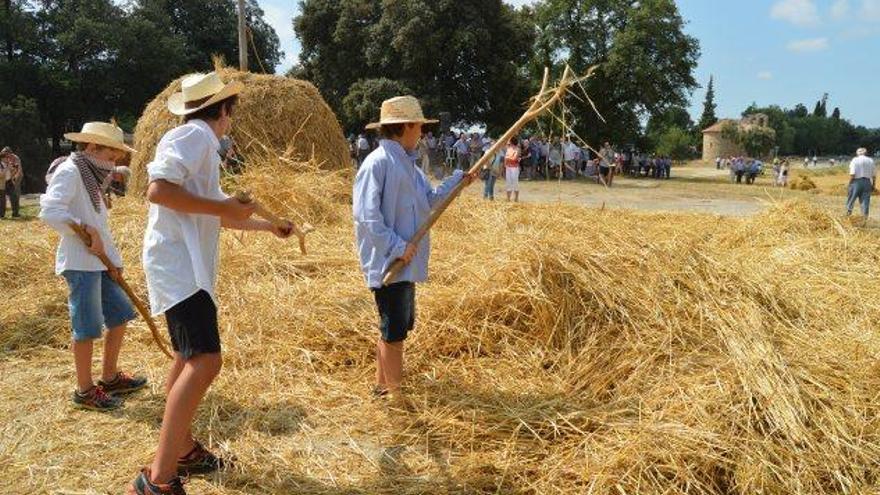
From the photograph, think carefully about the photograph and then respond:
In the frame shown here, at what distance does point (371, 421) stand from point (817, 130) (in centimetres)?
13211

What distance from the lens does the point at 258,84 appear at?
12.3 metres

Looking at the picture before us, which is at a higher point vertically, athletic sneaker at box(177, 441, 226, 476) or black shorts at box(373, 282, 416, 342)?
black shorts at box(373, 282, 416, 342)

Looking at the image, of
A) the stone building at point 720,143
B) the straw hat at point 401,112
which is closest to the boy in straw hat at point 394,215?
the straw hat at point 401,112

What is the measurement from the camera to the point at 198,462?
9.59ft

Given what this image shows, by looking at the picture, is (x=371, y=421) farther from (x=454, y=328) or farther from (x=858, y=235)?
(x=858, y=235)

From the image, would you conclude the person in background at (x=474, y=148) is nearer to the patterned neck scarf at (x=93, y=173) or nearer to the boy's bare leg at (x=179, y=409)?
the patterned neck scarf at (x=93, y=173)

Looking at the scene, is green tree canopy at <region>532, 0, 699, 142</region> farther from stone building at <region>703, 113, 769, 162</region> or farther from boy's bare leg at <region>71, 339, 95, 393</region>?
stone building at <region>703, 113, 769, 162</region>

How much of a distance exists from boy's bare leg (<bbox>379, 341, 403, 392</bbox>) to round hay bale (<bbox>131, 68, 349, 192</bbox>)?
8249 millimetres

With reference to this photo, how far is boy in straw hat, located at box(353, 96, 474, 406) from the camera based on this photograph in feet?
10.6

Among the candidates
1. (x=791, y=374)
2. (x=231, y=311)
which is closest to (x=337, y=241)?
(x=231, y=311)

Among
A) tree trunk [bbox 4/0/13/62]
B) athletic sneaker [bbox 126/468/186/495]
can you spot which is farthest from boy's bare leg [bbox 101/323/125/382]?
tree trunk [bbox 4/0/13/62]

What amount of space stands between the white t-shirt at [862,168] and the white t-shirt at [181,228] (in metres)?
13.1

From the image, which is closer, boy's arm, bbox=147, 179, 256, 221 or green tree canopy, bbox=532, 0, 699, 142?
boy's arm, bbox=147, 179, 256, 221

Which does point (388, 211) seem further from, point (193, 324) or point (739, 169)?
point (739, 169)
